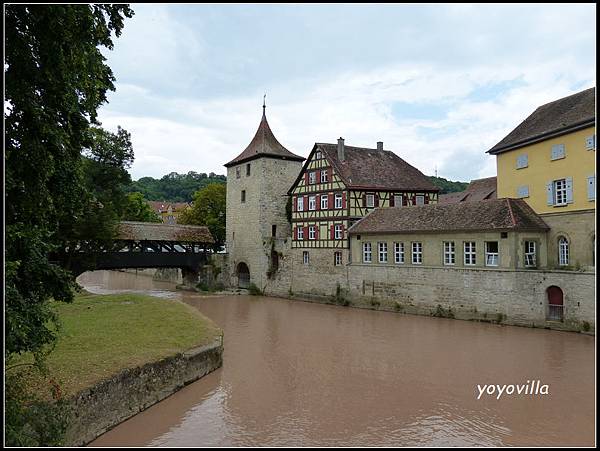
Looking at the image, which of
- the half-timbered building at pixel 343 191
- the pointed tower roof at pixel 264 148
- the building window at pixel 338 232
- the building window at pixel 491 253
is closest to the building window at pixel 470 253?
the building window at pixel 491 253

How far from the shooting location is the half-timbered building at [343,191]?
A: 25.5 meters

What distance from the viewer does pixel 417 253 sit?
71.1ft

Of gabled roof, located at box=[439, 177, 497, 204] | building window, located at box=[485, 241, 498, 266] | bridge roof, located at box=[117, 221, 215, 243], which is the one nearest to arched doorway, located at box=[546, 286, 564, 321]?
building window, located at box=[485, 241, 498, 266]

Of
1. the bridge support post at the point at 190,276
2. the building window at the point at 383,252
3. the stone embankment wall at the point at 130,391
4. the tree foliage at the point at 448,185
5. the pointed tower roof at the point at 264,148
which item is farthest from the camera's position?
the tree foliage at the point at 448,185

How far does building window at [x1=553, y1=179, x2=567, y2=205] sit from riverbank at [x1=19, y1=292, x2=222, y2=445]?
507 inches

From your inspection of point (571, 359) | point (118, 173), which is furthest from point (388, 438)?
point (118, 173)

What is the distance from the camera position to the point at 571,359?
13203 mm

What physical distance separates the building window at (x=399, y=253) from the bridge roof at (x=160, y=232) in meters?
14.6

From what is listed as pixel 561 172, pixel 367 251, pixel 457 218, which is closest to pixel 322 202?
pixel 367 251

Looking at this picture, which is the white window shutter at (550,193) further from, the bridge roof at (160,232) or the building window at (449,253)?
the bridge roof at (160,232)

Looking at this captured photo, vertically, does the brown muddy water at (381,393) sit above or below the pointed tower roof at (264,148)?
below

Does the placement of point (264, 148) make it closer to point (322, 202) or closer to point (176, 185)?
point (322, 202)

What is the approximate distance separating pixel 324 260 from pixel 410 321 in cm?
741

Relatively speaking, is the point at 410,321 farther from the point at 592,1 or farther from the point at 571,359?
the point at 592,1
